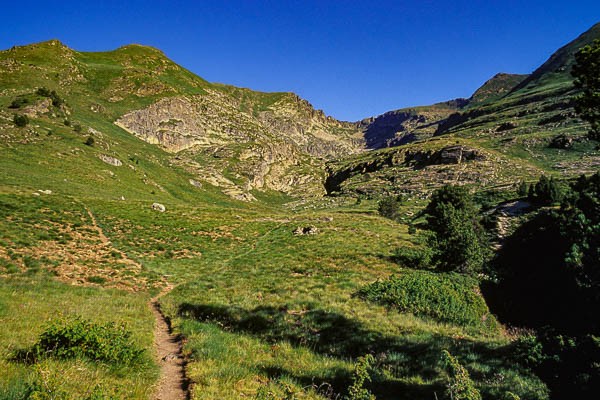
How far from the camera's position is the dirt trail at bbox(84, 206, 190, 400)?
17.4ft

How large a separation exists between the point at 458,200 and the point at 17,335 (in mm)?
38216

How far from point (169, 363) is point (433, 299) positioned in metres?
11.3

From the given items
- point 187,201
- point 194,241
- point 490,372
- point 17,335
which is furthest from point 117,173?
point 490,372

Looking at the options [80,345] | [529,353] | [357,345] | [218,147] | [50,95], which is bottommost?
[357,345]

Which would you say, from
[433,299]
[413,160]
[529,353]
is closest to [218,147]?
[413,160]

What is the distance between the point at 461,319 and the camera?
10.2 m

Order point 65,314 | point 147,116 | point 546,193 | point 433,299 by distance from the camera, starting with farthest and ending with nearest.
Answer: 1. point 147,116
2. point 546,193
3. point 433,299
4. point 65,314

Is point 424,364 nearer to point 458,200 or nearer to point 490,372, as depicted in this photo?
point 490,372

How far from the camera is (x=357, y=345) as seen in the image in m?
7.74

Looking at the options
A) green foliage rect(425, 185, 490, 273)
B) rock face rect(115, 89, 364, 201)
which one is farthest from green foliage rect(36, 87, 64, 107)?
green foliage rect(425, 185, 490, 273)

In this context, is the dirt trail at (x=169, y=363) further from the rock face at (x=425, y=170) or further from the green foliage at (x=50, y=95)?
the green foliage at (x=50, y=95)

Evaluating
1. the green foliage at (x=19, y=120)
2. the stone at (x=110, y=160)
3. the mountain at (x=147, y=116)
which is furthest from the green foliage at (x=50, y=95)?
the stone at (x=110, y=160)

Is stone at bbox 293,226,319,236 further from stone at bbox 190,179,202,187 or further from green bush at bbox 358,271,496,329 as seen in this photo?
stone at bbox 190,179,202,187

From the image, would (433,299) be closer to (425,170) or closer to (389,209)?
(389,209)
